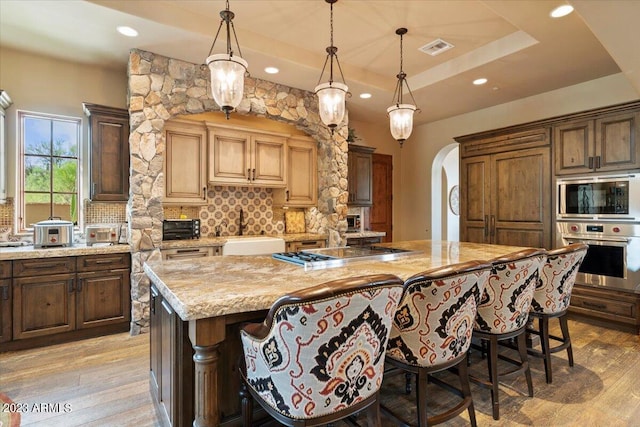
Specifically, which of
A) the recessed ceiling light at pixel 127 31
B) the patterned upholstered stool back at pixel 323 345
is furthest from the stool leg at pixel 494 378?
the recessed ceiling light at pixel 127 31

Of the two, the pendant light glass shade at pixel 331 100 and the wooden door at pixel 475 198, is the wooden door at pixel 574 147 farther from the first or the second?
the pendant light glass shade at pixel 331 100

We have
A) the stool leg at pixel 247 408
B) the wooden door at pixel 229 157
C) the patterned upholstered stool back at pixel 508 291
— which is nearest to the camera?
the stool leg at pixel 247 408

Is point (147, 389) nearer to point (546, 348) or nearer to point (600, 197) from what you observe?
point (546, 348)

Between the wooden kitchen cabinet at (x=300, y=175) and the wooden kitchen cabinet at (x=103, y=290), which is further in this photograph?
the wooden kitchen cabinet at (x=300, y=175)

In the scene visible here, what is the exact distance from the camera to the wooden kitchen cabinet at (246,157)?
14.3ft

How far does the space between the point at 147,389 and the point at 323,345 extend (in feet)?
6.47

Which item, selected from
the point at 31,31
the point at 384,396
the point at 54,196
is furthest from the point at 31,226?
the point at 384,396

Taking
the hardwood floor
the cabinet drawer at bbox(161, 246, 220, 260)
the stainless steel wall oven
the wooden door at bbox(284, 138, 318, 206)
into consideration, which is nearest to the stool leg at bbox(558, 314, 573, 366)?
the hardwood floor

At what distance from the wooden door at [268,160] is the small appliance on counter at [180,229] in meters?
1.00

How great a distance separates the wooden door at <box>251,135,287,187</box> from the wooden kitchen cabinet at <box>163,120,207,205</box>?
693mm

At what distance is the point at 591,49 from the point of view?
133 inches

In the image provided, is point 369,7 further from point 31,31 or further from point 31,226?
point 31,226

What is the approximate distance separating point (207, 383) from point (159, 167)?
283cm

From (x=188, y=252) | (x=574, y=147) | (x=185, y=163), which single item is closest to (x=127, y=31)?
(x=185, y=163)
